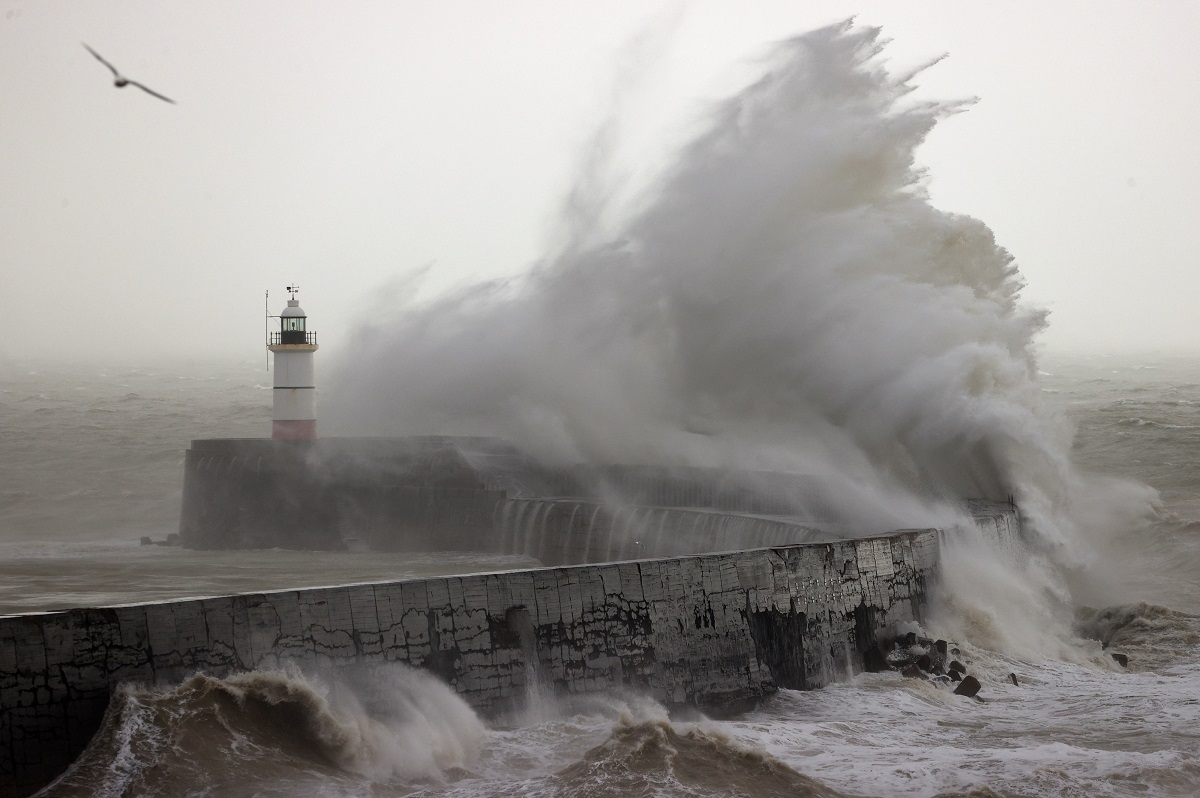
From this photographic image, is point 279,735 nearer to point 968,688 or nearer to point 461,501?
point 968,688

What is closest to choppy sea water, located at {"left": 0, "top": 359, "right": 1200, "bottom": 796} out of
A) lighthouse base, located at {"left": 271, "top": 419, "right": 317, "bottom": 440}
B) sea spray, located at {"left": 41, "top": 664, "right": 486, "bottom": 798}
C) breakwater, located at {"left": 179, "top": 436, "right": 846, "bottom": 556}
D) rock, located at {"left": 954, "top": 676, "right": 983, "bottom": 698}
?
sea spray, located at {"left": 41, "top": 664, "right": 486, "bottom": 798}

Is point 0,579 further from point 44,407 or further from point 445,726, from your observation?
point 44,407

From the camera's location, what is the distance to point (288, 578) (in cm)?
1334

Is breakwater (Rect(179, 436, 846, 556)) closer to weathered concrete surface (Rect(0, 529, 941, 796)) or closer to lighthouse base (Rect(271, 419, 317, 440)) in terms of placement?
lighthouse base (Rect(271, 419, 317, 440))

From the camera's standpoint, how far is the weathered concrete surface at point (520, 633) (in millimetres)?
6234

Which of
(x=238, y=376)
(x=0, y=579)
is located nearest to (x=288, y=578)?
(x=0, y=579)

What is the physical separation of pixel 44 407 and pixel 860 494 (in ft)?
129

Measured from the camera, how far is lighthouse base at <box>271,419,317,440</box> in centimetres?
1788

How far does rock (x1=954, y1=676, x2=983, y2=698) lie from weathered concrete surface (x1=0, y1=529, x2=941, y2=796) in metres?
0.78

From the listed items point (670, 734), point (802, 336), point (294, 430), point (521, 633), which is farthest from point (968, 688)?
point (294, 430)

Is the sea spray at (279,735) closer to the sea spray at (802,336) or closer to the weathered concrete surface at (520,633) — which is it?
the weathered concrete surface at (520,633)

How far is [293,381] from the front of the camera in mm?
18062

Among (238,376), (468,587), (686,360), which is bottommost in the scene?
(468,587)

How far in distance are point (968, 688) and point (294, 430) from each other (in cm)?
1160
